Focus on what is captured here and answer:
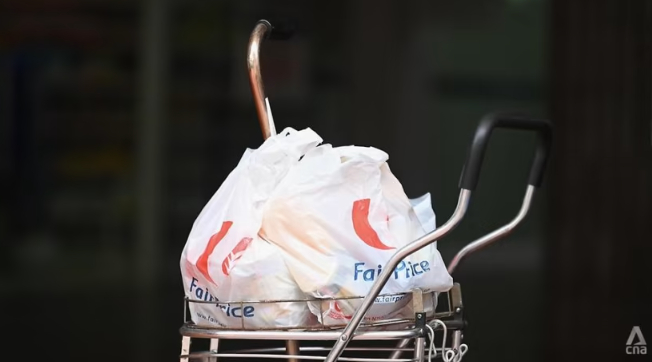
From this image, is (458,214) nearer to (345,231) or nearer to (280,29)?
(345,231)

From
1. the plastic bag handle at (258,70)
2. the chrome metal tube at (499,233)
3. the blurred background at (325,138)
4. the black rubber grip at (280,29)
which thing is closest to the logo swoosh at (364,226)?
the chrome metal tube at (499,233)

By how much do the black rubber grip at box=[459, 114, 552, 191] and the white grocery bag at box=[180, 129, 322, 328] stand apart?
13.6 inches

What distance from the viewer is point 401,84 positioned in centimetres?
743

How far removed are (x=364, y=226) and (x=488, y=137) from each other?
29 centimetres

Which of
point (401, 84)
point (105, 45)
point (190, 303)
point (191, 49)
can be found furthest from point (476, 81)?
point (190, 303)

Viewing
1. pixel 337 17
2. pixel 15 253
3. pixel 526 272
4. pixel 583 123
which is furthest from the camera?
pixel 15 253

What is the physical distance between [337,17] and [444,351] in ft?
17.8

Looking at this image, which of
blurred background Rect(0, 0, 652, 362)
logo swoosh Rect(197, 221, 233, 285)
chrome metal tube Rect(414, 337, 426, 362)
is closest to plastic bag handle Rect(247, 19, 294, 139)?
logo swoosh Rect(197, 221, 233, 285)

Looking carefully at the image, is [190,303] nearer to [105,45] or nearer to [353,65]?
[353,65]

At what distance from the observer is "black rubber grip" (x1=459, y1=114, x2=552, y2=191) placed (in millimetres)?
2215

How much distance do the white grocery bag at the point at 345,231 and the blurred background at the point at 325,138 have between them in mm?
3120

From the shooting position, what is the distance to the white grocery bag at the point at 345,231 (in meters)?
2.25

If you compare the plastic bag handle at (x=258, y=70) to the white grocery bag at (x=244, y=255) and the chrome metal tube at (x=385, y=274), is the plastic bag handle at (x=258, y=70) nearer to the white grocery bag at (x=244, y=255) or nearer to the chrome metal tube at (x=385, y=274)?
the white grocery bag at (x=244, y=255)

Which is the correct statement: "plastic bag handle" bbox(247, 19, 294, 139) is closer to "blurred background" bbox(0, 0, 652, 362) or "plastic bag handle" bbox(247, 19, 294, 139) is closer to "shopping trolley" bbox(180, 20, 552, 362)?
"shopping trolley" bbox(180, 20, 552, 362)
